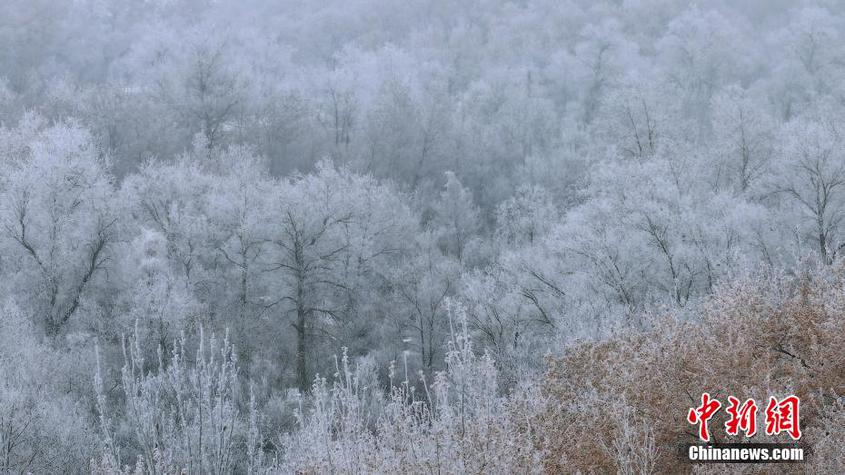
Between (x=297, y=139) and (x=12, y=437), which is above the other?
(x=297, y=139)

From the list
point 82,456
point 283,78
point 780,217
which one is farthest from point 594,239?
point 283,78

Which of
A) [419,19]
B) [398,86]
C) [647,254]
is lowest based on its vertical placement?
[647,254]

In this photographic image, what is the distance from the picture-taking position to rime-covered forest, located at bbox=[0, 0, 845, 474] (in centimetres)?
919

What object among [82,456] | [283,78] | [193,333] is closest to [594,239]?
[193,333]

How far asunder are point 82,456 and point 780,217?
2308cm

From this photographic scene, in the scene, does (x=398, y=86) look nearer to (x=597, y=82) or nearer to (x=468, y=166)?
(x=468, y=166)

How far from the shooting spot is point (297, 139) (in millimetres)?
42125

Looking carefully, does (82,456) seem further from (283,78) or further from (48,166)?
(283,78)

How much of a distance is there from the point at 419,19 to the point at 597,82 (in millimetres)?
24149

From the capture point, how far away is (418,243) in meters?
34.6

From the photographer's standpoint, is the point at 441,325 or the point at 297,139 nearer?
the point at 441,325

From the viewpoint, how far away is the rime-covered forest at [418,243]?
9.19 metres

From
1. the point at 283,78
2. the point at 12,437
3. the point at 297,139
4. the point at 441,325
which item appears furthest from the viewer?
the point at 283,78

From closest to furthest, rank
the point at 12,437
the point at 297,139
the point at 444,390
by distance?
the point at 444,390
the point at 12,437
the point at 297,139
